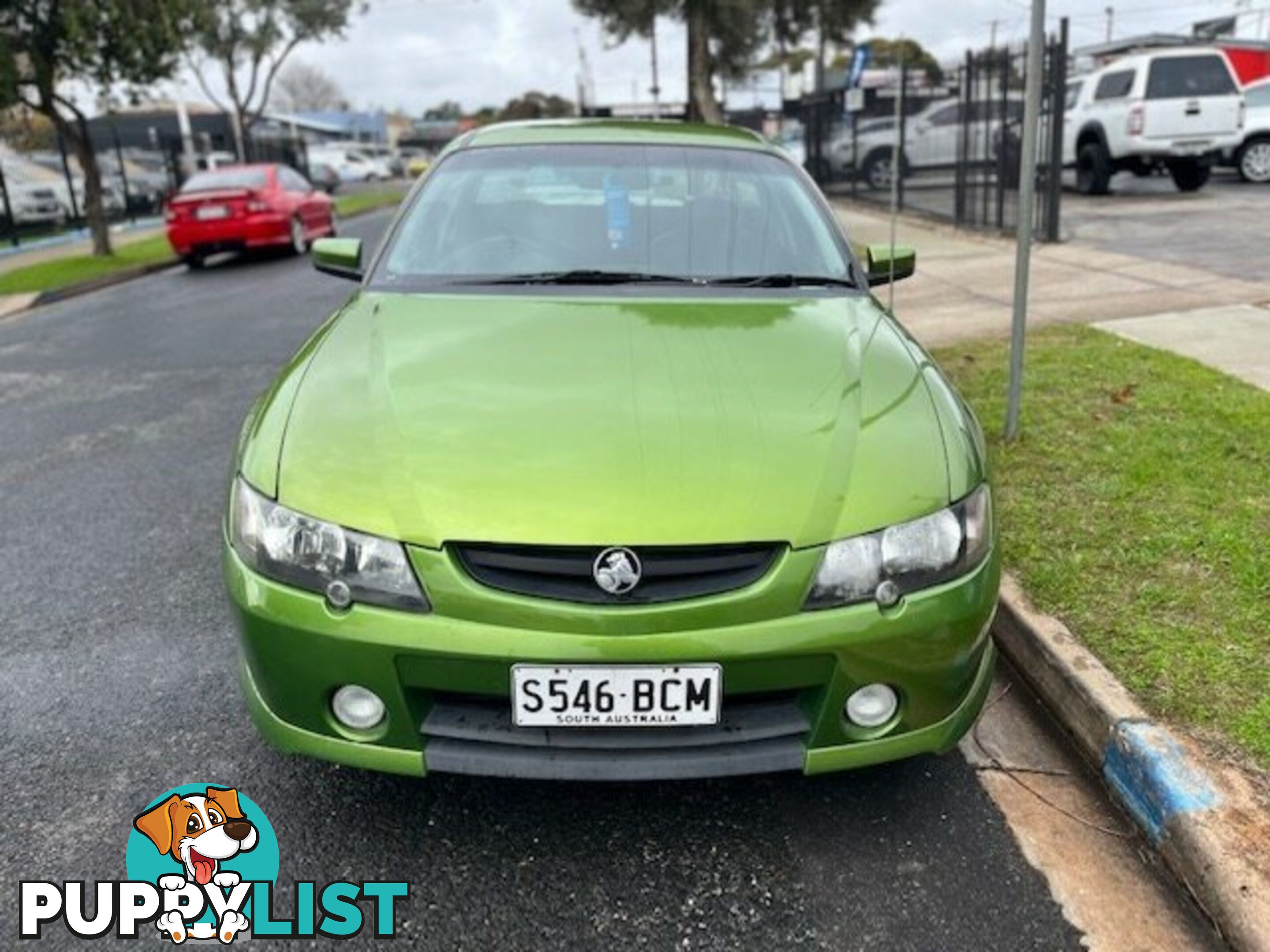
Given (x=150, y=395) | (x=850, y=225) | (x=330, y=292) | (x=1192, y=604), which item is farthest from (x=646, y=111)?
(x=1192, y=604)

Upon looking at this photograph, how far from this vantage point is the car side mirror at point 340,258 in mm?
4113

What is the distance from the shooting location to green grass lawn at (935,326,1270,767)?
2879 mm

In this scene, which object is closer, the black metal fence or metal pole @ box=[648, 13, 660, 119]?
the black metal fence

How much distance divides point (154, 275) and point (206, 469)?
1117 cm

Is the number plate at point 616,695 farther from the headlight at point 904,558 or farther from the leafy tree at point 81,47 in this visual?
the leafy tree at point 81,47

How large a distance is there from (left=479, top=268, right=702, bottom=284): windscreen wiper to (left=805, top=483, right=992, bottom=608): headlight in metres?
1.38

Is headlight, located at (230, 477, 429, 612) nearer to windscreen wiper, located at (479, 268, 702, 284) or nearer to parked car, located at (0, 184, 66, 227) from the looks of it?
windscreen wiper, located at (479, 268, 702, 284)

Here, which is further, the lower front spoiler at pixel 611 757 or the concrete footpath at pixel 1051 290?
the concrete footpath at pixel 1051 290

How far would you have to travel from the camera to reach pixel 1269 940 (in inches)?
82.0

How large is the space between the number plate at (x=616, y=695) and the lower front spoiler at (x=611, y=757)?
0.07 meters

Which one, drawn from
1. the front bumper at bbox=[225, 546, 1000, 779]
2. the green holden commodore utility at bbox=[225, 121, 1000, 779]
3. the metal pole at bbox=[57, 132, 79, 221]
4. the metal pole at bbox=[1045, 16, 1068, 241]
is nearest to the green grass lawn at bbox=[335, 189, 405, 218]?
the metal pole at bbox=[57, 132, 79, 221]

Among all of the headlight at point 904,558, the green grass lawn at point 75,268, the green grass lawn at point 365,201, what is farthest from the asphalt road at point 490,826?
the green grass lawn at point 365,201

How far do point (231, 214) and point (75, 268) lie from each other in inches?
98.1

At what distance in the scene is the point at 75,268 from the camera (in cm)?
1530
